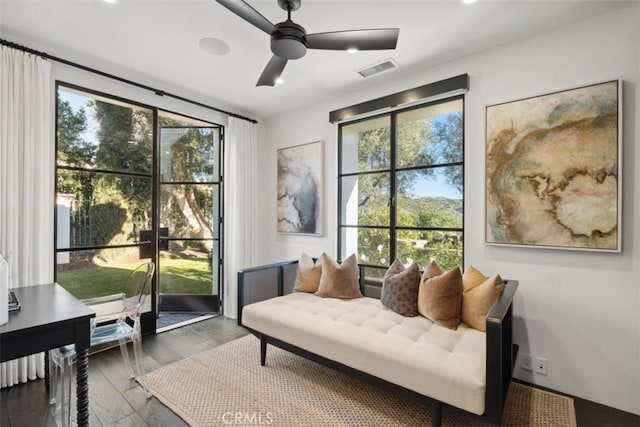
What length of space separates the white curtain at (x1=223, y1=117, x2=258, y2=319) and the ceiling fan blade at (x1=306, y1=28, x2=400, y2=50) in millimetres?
2336

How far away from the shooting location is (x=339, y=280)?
2.92 meters

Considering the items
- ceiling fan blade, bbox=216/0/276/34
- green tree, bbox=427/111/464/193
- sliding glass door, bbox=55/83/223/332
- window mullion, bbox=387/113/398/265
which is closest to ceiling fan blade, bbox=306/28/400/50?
ceiling fan blade, bbox=216/0/276/34

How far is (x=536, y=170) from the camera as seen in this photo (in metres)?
2.29

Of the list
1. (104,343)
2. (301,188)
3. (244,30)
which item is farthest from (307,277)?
(244,30)

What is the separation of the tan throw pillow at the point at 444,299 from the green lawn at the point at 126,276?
9.61ft

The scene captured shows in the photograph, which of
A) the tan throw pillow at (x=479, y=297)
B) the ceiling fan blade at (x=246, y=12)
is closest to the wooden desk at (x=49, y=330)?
the ceiling fan blade at (x=246, y=12)

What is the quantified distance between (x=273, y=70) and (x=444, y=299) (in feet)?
6.91

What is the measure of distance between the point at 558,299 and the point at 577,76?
1.62m

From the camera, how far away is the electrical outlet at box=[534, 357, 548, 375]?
2.29 metres

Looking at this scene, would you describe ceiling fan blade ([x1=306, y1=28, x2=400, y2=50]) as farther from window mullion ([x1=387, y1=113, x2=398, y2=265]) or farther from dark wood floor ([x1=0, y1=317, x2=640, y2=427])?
dark wood floor ([x1=0, y1=317, x2=640, y2=427])

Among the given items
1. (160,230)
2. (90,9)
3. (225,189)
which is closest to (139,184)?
(160,230)

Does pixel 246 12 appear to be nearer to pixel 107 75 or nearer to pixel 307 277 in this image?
pixel 107 75

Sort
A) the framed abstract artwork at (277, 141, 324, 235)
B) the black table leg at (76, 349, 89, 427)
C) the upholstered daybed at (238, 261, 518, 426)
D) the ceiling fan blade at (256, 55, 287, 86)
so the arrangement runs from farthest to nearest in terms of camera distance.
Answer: the framed abstract artwork at (277, 141, 324, 235) < the ceiling fan blade at (256, 55, 287, 86) < the black table leg at (76, 349, 89, 427) < the upholstered daybed at (238, 261, 518, 426)

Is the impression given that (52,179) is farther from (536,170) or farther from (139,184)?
(536,170)
